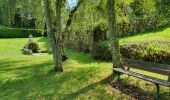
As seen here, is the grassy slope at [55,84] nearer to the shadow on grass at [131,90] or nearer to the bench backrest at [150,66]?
the shadow on grass at [131,90]

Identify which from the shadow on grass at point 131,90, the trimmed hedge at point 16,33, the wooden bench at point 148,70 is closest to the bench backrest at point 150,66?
the wooden bench at point 148,70

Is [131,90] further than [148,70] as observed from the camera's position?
No

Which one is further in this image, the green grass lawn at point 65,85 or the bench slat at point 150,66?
the green grass lawn at point 65,85

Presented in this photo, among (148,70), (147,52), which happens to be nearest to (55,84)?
(148,70)

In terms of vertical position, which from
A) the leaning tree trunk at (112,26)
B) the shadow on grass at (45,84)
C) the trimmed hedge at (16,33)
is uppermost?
the leaning tree trunk at (112,26)

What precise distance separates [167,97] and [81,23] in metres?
11.0

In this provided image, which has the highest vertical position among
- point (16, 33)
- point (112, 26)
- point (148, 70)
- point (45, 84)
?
point (112, 26)

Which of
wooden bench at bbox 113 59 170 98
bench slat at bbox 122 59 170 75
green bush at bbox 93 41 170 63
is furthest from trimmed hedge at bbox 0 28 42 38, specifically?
bench slat at bbox 122 59 170 75

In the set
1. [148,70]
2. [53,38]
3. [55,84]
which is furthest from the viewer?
[53,38]

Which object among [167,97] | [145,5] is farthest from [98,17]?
[167,97]

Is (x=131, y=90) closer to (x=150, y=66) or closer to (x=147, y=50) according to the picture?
(x=150, y=66)

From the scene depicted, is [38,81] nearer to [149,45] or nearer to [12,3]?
[12,3]

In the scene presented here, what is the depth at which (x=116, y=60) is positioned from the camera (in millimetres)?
15016

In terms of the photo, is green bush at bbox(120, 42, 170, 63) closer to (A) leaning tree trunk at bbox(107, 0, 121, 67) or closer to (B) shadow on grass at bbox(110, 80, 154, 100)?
(A) leaning tree trunk at bbox(107, 0, 121, 67)
